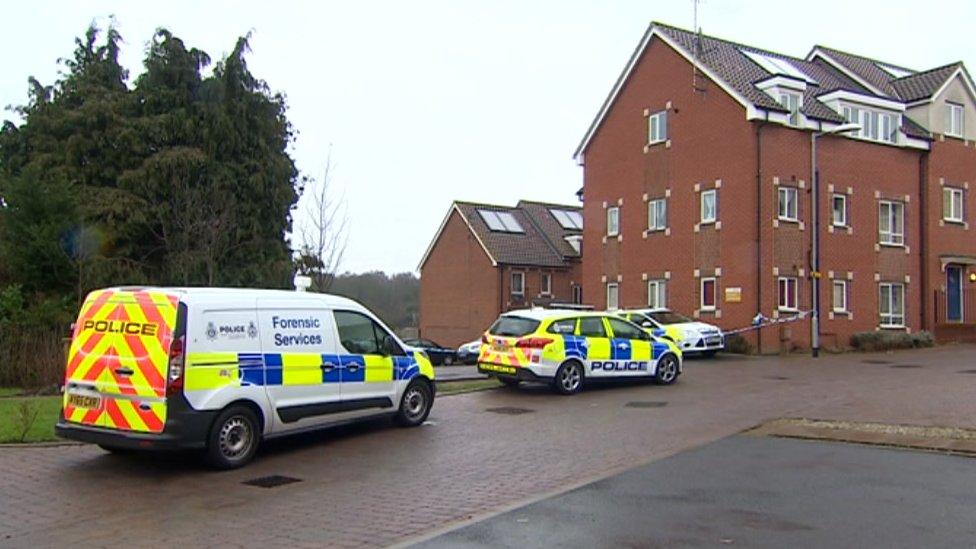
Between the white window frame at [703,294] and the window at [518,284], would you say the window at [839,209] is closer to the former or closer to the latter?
the white window frame at [703,294]

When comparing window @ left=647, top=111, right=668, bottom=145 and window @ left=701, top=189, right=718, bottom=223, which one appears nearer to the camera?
window @ left=701, top=189, right=718, bottom=223

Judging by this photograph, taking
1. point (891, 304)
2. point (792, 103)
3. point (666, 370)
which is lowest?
point (666, 370)

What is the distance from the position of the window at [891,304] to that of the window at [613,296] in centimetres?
929

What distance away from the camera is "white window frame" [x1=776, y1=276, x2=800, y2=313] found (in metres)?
28.2

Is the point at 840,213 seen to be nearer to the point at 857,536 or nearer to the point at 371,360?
the point at 371,360

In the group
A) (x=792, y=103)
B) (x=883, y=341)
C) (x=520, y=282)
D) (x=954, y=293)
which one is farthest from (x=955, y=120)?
(x=520, y=282)

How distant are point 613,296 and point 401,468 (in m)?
25.2

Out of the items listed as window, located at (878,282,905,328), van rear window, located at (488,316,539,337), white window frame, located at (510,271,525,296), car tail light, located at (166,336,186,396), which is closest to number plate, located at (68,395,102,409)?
car tail light, located at (166,336,186,396)

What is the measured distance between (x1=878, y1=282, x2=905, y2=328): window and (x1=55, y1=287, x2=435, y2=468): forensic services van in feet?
84.0

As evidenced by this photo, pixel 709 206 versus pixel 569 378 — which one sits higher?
pixel 709 206

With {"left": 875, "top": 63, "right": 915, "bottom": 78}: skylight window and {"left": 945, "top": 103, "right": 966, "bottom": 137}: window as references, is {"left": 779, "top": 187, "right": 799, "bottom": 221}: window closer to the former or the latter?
{"left": 945, "top": 103, "right": 966, "bottom": 137}: window

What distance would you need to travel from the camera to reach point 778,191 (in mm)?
28406

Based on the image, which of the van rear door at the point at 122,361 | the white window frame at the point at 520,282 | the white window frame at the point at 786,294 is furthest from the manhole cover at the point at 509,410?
the white window frame at the point at 520,282

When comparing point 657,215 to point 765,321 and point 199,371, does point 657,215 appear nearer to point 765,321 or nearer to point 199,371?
point 765,321
